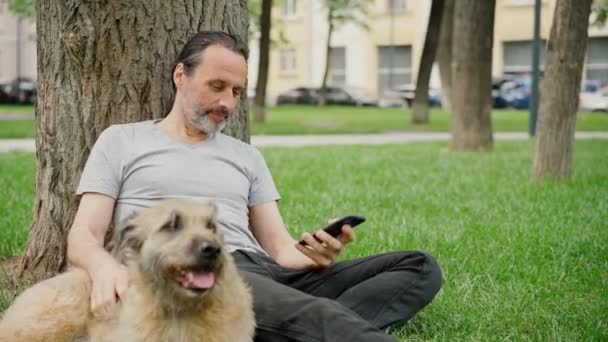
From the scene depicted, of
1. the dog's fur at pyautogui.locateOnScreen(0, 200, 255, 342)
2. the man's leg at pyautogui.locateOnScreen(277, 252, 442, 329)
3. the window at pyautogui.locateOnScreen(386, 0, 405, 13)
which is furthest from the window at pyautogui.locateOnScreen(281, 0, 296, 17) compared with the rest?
the dog's fur at pyautogui.locateOnScreen(0, 200, 255, 342)

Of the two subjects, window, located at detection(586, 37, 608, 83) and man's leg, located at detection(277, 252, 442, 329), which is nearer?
man's leg, located at detection(277, 252, 442, 329)

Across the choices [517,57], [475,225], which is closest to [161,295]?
[475,225]

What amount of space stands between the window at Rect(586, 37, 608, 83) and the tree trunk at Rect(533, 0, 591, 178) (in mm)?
40584

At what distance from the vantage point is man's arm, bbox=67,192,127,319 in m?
3.88

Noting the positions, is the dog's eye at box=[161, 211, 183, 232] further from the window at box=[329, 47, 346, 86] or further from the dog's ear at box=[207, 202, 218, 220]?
the window at box=[329, 47, 346, 86]

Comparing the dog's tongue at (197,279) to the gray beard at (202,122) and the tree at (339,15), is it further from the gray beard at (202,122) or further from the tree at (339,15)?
the tree at (339,15)

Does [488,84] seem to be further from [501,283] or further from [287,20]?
[287,20]

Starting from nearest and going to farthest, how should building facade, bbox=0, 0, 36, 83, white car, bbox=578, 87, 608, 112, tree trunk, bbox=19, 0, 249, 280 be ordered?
tree trunk, bbox=19, 0, 249, 280 → white car, bbox=578, 87, 608, 112 → building facade, bbox=0, 0, 36, 83

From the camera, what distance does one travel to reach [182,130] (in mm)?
4758

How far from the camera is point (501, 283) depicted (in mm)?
6125

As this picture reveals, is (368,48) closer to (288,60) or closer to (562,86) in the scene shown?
(288,60)

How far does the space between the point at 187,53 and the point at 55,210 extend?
136cm

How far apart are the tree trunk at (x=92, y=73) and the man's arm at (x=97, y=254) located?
0.97m

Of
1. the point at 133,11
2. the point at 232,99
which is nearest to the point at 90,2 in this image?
the point at 133,11
